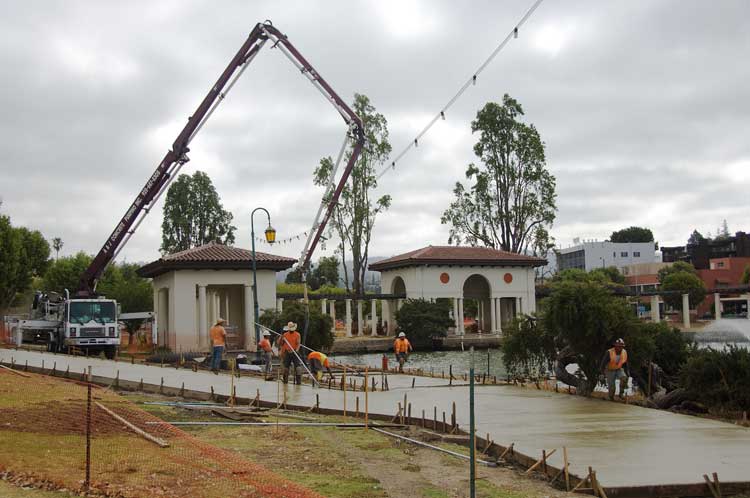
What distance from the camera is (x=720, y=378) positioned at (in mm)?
14891

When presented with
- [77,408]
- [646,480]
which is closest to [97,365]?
[77,408]

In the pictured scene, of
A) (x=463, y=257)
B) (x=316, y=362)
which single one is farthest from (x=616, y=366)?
(x=463, y=257)

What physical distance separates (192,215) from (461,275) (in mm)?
24683

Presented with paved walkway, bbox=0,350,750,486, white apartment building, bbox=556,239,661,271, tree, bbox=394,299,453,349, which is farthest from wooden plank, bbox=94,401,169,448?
white apartment building, bbox=556,239,661,271

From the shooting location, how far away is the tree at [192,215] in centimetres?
6644

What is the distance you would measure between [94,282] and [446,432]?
86.7ft

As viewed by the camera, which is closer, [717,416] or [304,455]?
[304,455]

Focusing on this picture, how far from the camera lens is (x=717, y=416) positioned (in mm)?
14156

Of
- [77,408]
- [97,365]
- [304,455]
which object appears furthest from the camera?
[97,365]

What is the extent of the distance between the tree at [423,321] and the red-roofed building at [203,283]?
45.0 feet

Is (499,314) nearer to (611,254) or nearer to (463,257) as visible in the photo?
(463,257)

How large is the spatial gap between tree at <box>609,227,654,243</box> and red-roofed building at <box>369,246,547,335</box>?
79.2 meters

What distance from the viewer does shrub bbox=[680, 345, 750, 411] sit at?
1433 centimetres

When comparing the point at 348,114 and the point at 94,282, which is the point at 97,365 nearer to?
the point at 94,282
